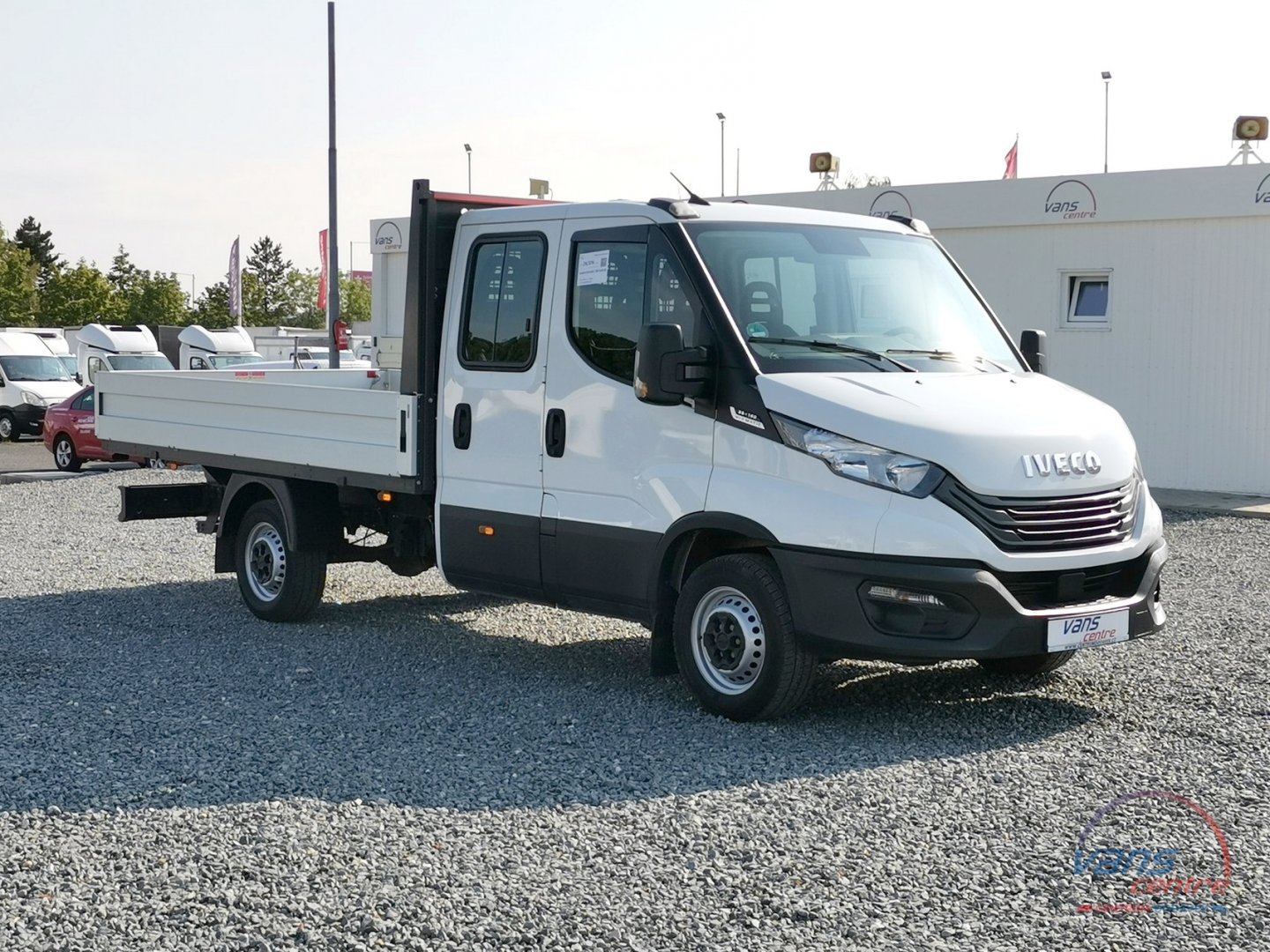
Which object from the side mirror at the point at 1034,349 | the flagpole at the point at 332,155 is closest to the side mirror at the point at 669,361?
the side mirror at the point at 1034,349

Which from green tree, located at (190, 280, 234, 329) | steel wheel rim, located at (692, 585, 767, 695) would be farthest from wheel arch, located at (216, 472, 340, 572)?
green tree, located at (190, 280, 234, 329)

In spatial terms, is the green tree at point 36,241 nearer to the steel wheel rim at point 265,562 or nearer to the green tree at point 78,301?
the green tree at point 78,301

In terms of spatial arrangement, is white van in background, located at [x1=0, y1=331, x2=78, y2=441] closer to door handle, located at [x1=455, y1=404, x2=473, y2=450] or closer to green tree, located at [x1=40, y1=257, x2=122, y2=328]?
door handle, located at [x1=455, y1=404, x2=473, y2=450]

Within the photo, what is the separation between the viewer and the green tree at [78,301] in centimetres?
8194

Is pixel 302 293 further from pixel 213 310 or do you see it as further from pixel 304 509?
pixel 304 509

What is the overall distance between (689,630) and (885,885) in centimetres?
249

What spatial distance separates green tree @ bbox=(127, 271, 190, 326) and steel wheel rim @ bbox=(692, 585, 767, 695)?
8172cm

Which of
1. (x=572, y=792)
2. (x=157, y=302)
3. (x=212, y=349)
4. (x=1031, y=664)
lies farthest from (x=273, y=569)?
(x=157, y=302)

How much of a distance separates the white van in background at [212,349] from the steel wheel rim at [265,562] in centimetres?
2054

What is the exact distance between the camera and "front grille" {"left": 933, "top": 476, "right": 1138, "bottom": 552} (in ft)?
22.1

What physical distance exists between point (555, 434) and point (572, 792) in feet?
7.74

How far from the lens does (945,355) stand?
25.5 feet

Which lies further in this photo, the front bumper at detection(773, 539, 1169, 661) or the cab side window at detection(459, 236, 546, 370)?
the cab side window at detection(459, 236, 546, 370)

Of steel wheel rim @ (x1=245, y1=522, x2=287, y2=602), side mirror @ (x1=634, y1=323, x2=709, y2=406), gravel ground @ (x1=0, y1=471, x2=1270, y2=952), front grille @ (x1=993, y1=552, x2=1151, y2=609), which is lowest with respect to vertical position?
gravel ground @ (x1=0, y1=471, x2=1270, y2=952)
